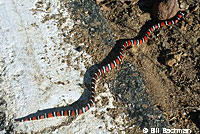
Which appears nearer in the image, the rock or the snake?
the snake

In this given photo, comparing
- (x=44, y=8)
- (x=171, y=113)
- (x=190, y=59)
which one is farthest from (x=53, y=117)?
(x=190, y=59)

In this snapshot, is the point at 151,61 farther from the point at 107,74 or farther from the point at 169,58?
the point at 107,74

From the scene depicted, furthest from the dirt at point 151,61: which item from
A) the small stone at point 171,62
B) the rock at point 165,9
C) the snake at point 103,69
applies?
the rock at point 165,9

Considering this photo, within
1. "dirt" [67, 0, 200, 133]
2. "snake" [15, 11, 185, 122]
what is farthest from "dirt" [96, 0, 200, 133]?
"snake" [15, 11, 185, 122]

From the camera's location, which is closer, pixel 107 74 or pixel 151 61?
pixel 107 74

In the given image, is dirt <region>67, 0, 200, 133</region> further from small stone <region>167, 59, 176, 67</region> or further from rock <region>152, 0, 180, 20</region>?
rock <region>152, 0, 180, 20</region>

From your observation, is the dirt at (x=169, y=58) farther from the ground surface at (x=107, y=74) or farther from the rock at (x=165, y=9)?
the rock at (x=165, y=9)

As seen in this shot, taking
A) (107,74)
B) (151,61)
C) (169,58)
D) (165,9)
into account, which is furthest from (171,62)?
(107,74)
